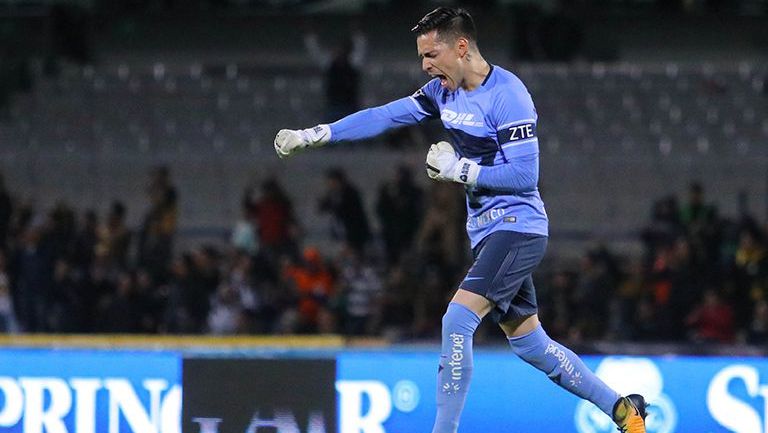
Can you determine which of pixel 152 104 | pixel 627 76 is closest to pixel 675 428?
pixel 627 76

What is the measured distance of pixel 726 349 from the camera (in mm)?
9039

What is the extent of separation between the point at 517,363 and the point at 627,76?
1015 cm

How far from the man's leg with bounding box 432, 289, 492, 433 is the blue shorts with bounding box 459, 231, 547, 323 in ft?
0.47

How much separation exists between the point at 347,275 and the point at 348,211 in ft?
3.95

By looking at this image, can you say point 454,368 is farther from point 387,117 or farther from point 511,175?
point 387,117

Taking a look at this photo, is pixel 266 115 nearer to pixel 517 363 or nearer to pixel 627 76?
pixel 627 76

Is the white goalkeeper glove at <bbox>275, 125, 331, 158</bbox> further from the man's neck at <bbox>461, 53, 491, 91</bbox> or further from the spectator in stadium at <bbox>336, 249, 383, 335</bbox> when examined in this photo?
the spectator in stadium at <bbox>336, 249, 383, 335</bbox>

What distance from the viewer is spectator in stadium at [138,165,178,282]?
13.6m

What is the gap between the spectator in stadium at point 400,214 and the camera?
13.6 meters

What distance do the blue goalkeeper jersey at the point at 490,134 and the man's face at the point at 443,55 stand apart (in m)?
0.11

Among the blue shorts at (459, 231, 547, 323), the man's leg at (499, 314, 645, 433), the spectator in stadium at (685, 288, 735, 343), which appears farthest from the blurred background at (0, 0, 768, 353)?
the blue shorts at (459, 231, 547, 323)

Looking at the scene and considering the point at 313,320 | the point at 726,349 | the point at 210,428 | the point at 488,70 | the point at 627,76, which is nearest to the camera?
the point at 488,70

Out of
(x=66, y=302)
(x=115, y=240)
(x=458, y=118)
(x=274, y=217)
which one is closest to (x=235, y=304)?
(x=274, y=217)

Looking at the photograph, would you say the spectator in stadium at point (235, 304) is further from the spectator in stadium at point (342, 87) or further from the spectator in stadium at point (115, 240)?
the spectator in stadium at point (342, 87)
